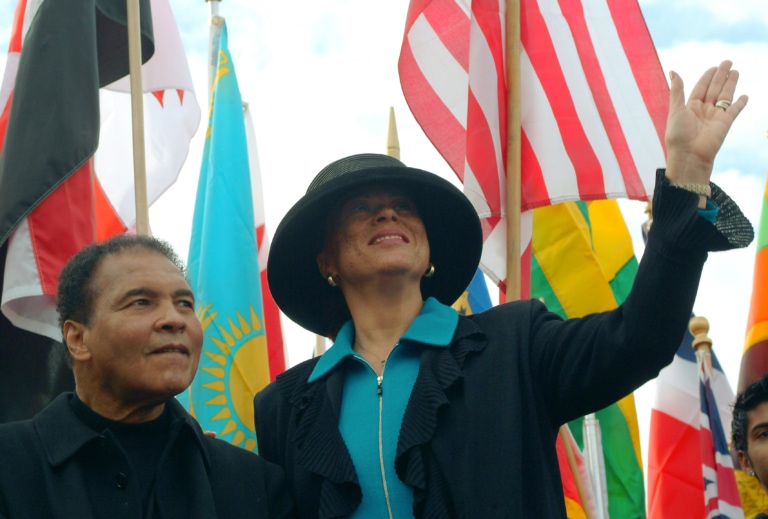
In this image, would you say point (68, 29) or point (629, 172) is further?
point (629, 172)

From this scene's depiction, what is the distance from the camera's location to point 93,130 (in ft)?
20.4

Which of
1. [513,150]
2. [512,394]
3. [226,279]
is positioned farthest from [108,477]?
[226,279]

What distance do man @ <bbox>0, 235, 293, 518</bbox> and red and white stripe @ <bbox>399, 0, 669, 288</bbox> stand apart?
3.13 metres

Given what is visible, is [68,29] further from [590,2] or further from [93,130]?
[590,2]

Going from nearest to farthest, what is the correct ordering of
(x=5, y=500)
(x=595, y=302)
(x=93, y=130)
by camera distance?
(x=5, y=500) < (x=93, y=130) < (x=595, y=302)

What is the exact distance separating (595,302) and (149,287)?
18.9 feet

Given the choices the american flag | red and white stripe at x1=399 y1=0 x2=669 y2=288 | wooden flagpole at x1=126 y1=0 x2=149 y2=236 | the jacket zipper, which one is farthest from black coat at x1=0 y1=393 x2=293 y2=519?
the american flag

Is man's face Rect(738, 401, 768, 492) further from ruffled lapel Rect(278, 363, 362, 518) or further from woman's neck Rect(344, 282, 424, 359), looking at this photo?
ruffled lapel Rect(278, 363, 362, 518)

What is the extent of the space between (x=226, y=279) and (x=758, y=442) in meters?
4.07

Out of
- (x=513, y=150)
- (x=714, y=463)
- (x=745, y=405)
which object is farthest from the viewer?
(x=714, y=463)

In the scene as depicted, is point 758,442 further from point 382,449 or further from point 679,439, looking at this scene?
point 679,439

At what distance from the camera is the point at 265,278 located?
9.28 metres

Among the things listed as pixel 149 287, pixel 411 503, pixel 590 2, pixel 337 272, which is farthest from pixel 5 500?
pixel 590 2

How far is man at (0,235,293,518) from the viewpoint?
10.5 ft
